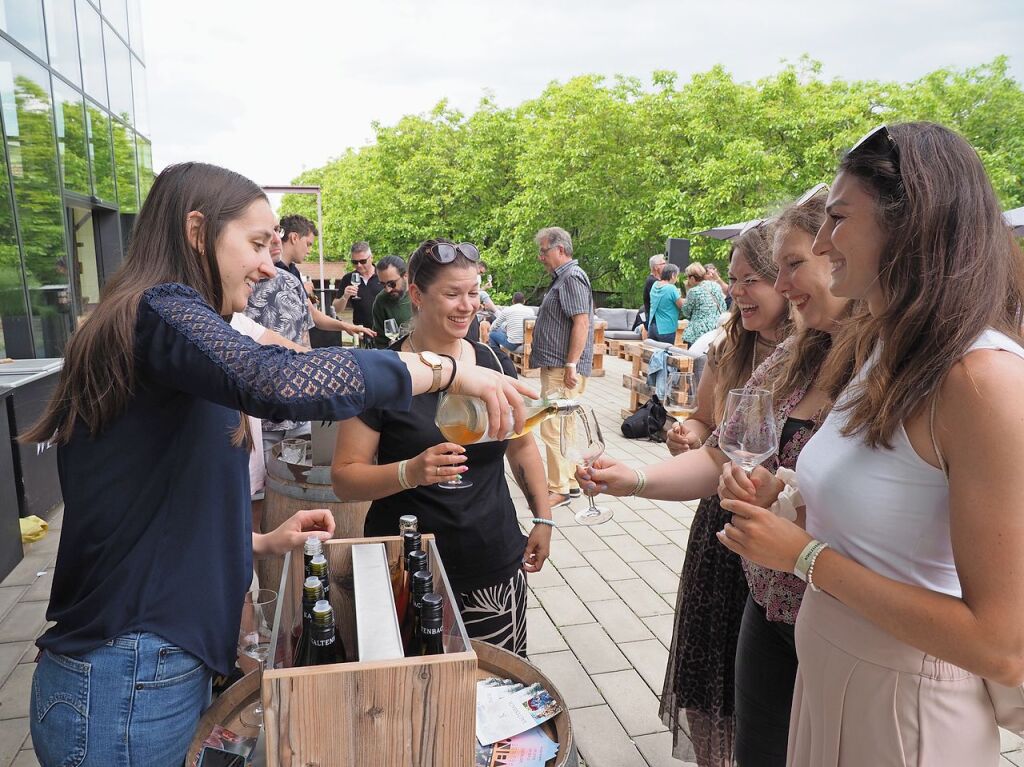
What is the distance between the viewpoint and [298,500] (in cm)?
261

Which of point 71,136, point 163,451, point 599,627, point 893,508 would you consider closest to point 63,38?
point 71,136

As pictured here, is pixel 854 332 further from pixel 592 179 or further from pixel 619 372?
pixel 592 179

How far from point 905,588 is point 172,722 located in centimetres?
137

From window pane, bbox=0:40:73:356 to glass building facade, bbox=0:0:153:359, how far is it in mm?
17

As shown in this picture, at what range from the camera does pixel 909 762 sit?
119 centimetres

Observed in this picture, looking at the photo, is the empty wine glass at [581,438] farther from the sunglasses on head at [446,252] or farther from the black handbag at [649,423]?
the black handbag at [649,423]

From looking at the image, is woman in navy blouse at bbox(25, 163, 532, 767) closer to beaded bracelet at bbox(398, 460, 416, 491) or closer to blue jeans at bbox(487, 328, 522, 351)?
beaded bracelet at bbox(398, 460, 416, 491)

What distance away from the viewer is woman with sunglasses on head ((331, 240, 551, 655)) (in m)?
1.99

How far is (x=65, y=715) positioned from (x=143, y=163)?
17.9m

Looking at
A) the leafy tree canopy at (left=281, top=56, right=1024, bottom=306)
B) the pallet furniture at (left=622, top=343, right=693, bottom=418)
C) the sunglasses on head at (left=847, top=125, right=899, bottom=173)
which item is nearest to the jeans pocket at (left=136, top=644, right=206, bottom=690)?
the sunglasses on head at (left=847, top=125, right=899, bottom=173)

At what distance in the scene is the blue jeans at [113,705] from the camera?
1196mm

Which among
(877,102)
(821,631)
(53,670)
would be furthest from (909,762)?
(877,102)

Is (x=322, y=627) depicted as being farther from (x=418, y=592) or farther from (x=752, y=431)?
(x=752, y=431)

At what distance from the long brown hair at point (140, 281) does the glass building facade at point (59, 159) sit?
3.80 m
